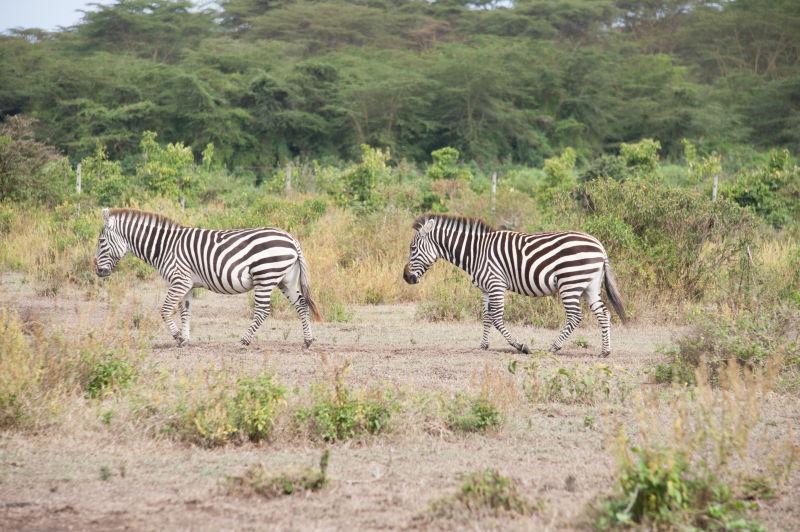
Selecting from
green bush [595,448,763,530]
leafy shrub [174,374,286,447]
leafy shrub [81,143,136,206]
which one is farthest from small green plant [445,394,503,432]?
leafy shrub [81,143,136,206]

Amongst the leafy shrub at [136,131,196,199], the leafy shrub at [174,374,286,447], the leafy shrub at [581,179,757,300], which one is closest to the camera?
the leafy shrub at [174,374,286,447]

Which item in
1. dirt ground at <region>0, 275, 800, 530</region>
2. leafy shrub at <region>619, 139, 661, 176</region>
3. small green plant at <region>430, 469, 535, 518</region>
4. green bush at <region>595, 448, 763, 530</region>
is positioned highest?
leafy shrub at <region>619, 139, 661, 176</region>

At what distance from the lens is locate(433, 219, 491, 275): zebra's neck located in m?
12.0

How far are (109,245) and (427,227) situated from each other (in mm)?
3715

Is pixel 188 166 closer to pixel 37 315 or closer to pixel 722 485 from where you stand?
pixel 37 315

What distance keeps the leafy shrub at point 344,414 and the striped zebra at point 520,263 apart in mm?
4250

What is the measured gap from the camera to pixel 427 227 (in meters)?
12.2

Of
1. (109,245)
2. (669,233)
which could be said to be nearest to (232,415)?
(109,245)

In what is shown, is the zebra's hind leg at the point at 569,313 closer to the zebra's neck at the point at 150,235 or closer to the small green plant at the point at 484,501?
the zebra's neck at the point at 150,235

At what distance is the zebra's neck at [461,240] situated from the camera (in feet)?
39.2

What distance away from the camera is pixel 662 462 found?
17.9ft

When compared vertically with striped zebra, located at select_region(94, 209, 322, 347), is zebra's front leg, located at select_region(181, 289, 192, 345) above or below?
below

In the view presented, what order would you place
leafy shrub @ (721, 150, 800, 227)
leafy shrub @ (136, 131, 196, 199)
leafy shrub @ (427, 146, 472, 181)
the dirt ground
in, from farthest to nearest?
leafy shrub @ (427, 146, 472, 181) → leafy shrub @ (136, 131, 196, 199) → leafy shrub @ (721, 150, 800, 227) → the dirt ground

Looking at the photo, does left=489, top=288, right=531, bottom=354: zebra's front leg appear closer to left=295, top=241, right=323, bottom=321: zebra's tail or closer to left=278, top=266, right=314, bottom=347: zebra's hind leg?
left=295, top=241, right=323, bottom=321: zebra's tail
